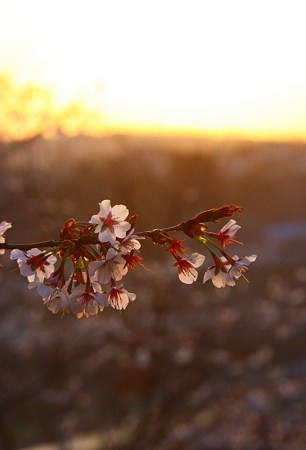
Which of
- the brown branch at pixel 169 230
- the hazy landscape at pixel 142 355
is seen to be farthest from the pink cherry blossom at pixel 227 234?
the hazy landscape at pixel 142 355

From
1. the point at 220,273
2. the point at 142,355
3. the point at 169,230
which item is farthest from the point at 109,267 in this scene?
the point at 142,355

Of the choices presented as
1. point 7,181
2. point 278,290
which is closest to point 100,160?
point 278,290

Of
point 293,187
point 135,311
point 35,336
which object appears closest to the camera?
point 135,311

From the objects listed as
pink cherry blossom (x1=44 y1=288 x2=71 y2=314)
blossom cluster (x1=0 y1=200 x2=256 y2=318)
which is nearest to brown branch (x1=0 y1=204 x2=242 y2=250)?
blossom cluster (x1=0 y1=200 x2=256 y2=318)

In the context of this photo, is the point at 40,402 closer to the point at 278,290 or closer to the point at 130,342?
the point at 130,342

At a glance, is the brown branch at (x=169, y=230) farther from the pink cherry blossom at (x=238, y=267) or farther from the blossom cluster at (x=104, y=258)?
the pink cherry blossom at (x=238, y=267)
